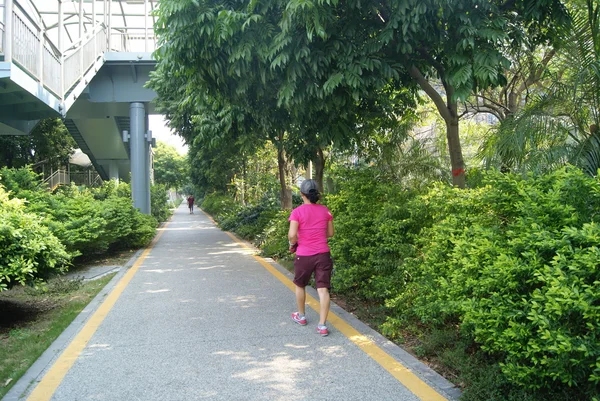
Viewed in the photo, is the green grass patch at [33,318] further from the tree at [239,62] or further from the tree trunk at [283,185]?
the tree trunk at [283,185]

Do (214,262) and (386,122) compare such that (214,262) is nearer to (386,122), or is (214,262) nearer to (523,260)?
(386,122)

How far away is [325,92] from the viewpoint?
5.96 metres

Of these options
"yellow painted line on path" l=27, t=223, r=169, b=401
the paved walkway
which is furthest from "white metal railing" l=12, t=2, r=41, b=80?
the paved walkway

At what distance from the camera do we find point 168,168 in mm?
61812

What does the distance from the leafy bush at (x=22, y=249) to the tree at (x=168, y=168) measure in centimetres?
5438

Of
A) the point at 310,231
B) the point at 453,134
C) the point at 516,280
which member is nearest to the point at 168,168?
the point at 453,134

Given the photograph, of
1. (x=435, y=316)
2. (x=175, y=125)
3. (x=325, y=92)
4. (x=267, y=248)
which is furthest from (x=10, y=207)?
(x=175, y=125)

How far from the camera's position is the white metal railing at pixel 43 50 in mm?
8844

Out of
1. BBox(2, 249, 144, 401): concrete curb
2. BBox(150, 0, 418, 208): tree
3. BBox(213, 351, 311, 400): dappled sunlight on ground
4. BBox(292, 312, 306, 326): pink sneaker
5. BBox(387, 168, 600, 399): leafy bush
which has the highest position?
BBox(150, 0, 418, 208): tree

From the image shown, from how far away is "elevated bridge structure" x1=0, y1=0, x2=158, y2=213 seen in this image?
31.2ft

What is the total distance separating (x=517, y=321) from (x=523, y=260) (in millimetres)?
392

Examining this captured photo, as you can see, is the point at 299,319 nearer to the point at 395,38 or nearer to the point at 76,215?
the point at 395,38

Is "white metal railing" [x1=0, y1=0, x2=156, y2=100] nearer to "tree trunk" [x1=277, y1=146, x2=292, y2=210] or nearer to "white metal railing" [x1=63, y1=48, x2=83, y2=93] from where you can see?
"white metal railing" [x1=63, y1=48, x2=83, y2=93]

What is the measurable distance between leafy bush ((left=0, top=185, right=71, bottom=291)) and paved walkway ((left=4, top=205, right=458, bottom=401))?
2.55ft
